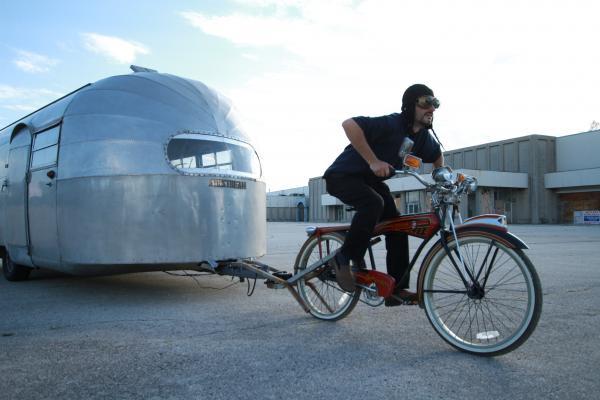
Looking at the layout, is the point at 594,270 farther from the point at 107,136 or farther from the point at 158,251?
the point at 107,136

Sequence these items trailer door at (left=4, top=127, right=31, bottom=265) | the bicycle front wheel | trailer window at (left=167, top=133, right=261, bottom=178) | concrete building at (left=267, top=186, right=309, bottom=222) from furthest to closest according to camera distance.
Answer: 1. concrete building at (left=267, top=186, right=309, bottom=222)
2. trailer door at (left=4, top=127, right=31, bottom=265)
3. trailer window at (left=167, top=133, right=261, bottom=178)
4. the bicycle front wheel

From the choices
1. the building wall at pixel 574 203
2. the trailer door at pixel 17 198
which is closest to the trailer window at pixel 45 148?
the trailer door at pixel 17 198

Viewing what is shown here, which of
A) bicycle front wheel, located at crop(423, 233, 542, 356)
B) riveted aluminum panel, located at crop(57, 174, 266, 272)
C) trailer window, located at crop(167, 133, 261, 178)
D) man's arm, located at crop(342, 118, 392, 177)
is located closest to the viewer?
bicycle front wheel, located at crop(423, 233, 542, 356)

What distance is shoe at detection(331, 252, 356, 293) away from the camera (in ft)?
13.2

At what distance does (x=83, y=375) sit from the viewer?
2.95 metres

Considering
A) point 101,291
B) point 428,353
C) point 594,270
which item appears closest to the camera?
point 428,353

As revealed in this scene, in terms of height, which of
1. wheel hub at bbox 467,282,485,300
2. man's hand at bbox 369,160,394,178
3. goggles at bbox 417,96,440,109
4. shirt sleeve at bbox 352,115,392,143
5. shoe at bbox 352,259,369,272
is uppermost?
goggles at bbox 417,96,440,109

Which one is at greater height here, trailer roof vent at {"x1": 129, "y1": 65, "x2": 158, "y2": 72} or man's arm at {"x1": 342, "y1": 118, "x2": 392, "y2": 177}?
trailer roof vent at {"x1": 129, "y1": 65, "x2": 158, "y2": 72}

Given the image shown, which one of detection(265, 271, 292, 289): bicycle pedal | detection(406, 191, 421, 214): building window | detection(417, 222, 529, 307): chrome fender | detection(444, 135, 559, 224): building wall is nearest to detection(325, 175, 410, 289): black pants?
detection(417, 222, 529, 307): chrome fender

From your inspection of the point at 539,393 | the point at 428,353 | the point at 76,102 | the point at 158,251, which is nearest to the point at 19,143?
the point at 76,102

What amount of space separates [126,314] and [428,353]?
10.0 ft

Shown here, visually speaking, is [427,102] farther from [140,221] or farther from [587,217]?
[587,217]

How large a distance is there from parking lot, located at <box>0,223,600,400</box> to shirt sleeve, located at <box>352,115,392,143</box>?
165 centimetres

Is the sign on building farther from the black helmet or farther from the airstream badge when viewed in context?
the black helmet
